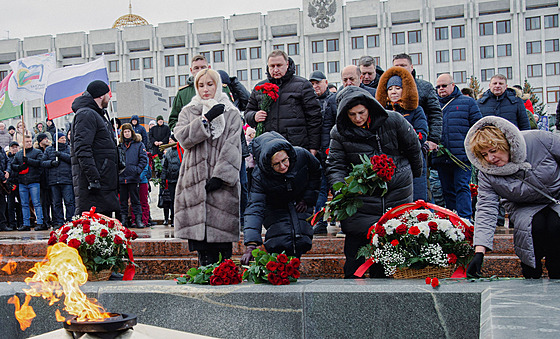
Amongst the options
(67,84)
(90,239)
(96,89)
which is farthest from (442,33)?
(90,239)

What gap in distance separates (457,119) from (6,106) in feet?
29.3

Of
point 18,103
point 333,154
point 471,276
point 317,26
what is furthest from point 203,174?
point 317,26

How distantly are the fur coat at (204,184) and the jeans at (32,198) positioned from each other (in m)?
5.92

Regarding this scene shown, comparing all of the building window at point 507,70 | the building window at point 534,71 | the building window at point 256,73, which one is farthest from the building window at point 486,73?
the building window at point 256,73

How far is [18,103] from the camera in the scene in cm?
1169

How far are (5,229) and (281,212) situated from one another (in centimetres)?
745

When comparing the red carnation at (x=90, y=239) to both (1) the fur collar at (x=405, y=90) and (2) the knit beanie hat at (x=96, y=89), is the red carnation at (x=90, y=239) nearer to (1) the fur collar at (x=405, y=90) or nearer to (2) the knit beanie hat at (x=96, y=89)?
(2) the knit beanie hat at (x=96, y=89)

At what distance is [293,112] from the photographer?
21.2ft

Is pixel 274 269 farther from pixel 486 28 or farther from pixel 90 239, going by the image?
pixel 486 28

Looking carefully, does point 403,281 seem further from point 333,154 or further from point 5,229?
point 5,229

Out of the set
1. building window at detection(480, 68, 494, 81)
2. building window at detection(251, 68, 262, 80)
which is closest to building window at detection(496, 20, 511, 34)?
building window at detection(480, 68, 494, 81)

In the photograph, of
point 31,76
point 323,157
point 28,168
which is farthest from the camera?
point 31,76

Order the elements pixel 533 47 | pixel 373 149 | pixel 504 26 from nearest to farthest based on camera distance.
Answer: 1. pixel 373 149
2. pixel 533 47
3. pixel 504 26

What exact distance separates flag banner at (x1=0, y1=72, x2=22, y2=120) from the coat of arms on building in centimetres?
4424
